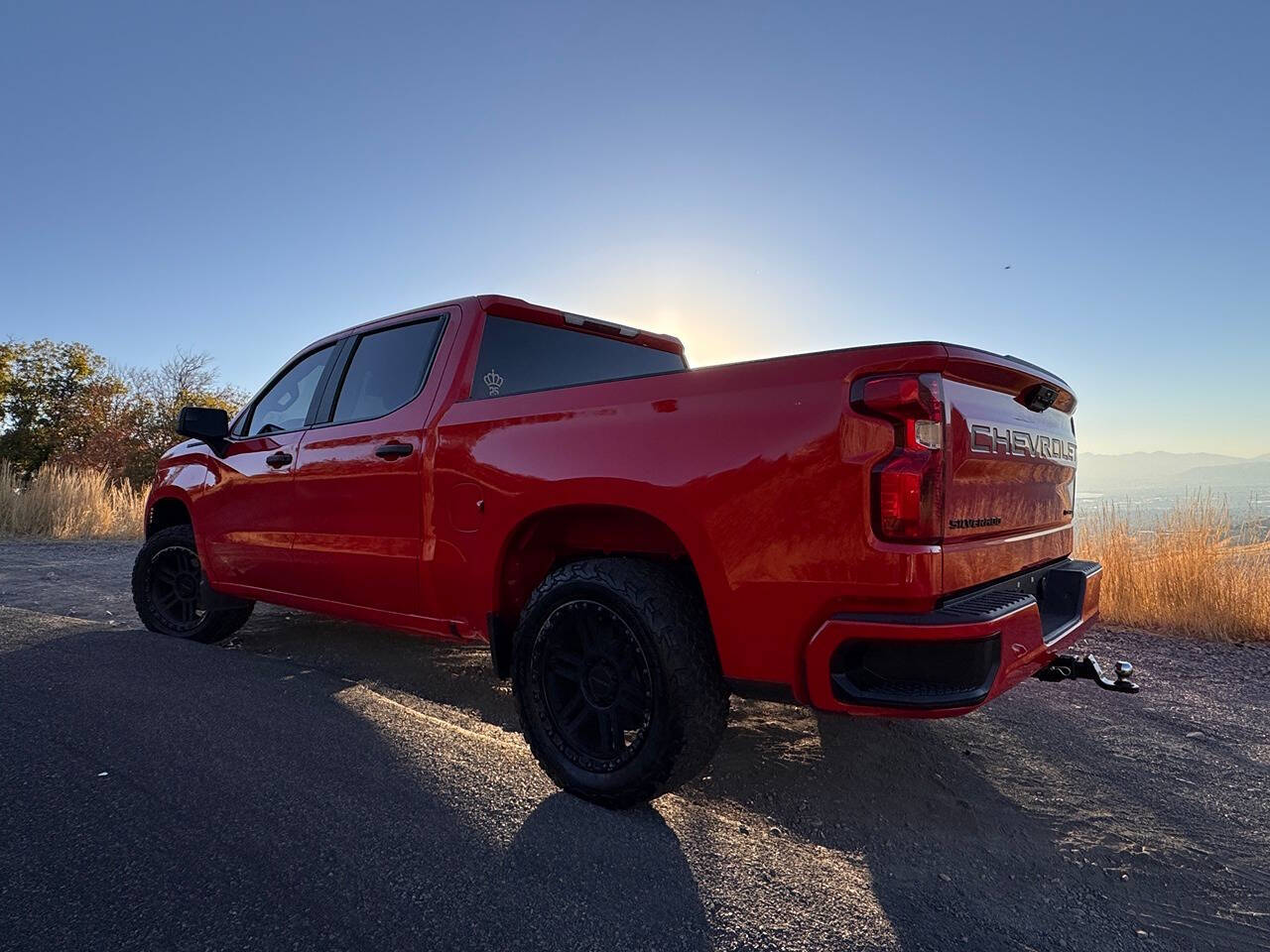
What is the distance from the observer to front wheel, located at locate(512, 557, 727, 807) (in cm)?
221

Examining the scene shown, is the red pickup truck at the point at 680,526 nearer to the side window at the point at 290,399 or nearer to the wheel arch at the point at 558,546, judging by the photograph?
the wheel arch at the point at 558,546

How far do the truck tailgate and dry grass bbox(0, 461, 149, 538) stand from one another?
1423 centimetres

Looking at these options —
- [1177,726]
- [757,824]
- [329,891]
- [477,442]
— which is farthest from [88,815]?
[1177,726]

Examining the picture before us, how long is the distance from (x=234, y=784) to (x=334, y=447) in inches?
64.9

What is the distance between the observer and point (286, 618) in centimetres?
544

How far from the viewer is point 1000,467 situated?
2256mm

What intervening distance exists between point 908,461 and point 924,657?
527 mm

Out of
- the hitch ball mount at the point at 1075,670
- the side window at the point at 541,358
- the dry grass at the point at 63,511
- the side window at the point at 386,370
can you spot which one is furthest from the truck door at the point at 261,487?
the dry grass at the point at 63,511

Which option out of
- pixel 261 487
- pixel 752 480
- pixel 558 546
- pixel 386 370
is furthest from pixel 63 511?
pixel 752 480

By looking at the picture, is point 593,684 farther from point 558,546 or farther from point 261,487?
point 261,487

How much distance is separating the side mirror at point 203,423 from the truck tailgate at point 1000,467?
3972 millimetres

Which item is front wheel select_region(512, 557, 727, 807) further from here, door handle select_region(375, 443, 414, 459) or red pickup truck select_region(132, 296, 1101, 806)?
door handle select_region(375, 443, 414, 459)

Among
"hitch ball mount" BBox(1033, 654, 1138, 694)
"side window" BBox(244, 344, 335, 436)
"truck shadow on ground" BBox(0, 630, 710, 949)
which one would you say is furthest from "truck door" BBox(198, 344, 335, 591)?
"hitch ball mount" BBox(1033, 654, 1138, 694)

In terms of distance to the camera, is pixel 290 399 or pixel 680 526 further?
pixel 290 399
